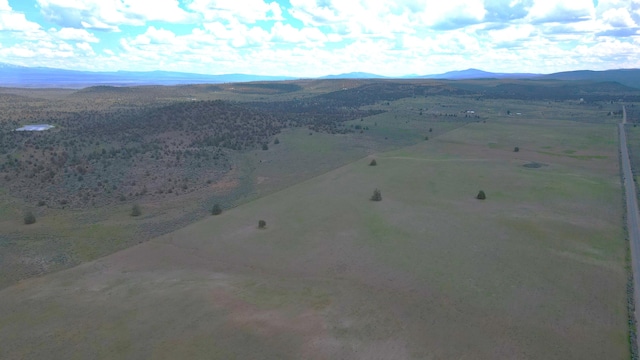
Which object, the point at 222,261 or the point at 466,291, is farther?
the point at 222,261

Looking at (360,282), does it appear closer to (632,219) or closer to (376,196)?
(376,196)

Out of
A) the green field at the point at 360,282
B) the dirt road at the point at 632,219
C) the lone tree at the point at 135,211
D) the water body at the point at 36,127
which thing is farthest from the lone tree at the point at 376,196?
the water body at the point at 36,127

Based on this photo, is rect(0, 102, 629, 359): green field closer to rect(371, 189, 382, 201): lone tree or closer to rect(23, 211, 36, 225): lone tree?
rect(371, 189, 382, 201): lone tree

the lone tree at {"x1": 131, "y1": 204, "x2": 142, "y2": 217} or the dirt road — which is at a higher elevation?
the lone tree at {"x1": 131, "y1": 204, "x2": 142, "y2": 217}

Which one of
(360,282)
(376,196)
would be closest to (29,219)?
(360,282)

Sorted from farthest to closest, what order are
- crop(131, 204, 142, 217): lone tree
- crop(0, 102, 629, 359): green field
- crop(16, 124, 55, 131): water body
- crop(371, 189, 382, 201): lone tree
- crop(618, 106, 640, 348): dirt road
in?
crop(16, 124, 55, 131): water body < crop(371, 189, 382, 201): lone tree < crop(131, 204, 142, 217): lone tree < crop(618, 106, 640, 348): dirt road < crop(0, 102, 629, 359): green field

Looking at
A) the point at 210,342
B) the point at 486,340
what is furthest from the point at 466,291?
the point at 210,342

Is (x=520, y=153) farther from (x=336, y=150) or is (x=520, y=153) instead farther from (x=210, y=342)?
(x=210, y=342)

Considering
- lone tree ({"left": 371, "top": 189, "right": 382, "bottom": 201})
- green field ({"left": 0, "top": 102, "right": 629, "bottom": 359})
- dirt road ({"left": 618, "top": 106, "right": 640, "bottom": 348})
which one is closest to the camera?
green field ({"left": 0, "top": 102, "right": 629, "bottom": 359})

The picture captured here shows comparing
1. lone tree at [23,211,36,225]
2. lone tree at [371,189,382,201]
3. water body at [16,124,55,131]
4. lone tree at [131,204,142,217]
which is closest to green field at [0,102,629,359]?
lone tree at [371,189,382,201]
